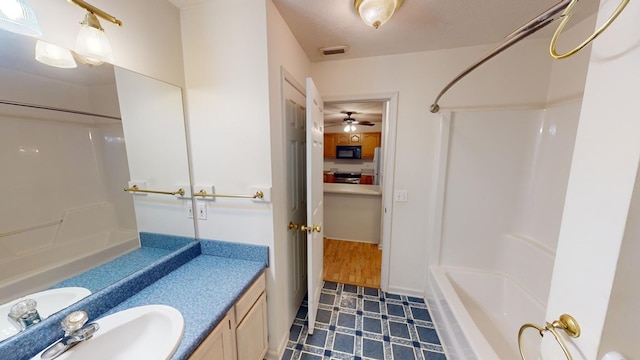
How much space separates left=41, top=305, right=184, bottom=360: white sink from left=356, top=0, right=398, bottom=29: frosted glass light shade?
1773 mm

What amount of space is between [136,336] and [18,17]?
120 centimetres

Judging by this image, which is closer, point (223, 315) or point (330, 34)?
point (223, 315)

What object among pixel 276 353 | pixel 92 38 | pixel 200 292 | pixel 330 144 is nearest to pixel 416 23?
pixel 92 38

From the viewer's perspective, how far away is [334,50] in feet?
6.07

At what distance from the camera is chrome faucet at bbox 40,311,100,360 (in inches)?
27.3

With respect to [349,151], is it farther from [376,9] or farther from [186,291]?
[186,291]

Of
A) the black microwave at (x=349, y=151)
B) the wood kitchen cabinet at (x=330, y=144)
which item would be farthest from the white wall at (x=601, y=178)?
the wood kitchen cabinet at (x=330, y=144)

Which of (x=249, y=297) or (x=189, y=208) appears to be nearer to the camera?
(x=249, y=297)

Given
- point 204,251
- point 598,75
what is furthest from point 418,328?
point 598,75

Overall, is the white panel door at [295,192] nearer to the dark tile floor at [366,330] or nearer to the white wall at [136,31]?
the dark tile floor at [366,330]

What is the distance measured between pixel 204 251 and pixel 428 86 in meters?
2.31

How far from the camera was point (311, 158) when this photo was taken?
151 centimetres

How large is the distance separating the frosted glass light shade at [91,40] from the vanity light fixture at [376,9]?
1.26 meters

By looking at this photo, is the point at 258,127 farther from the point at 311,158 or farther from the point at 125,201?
the point at 125,201
